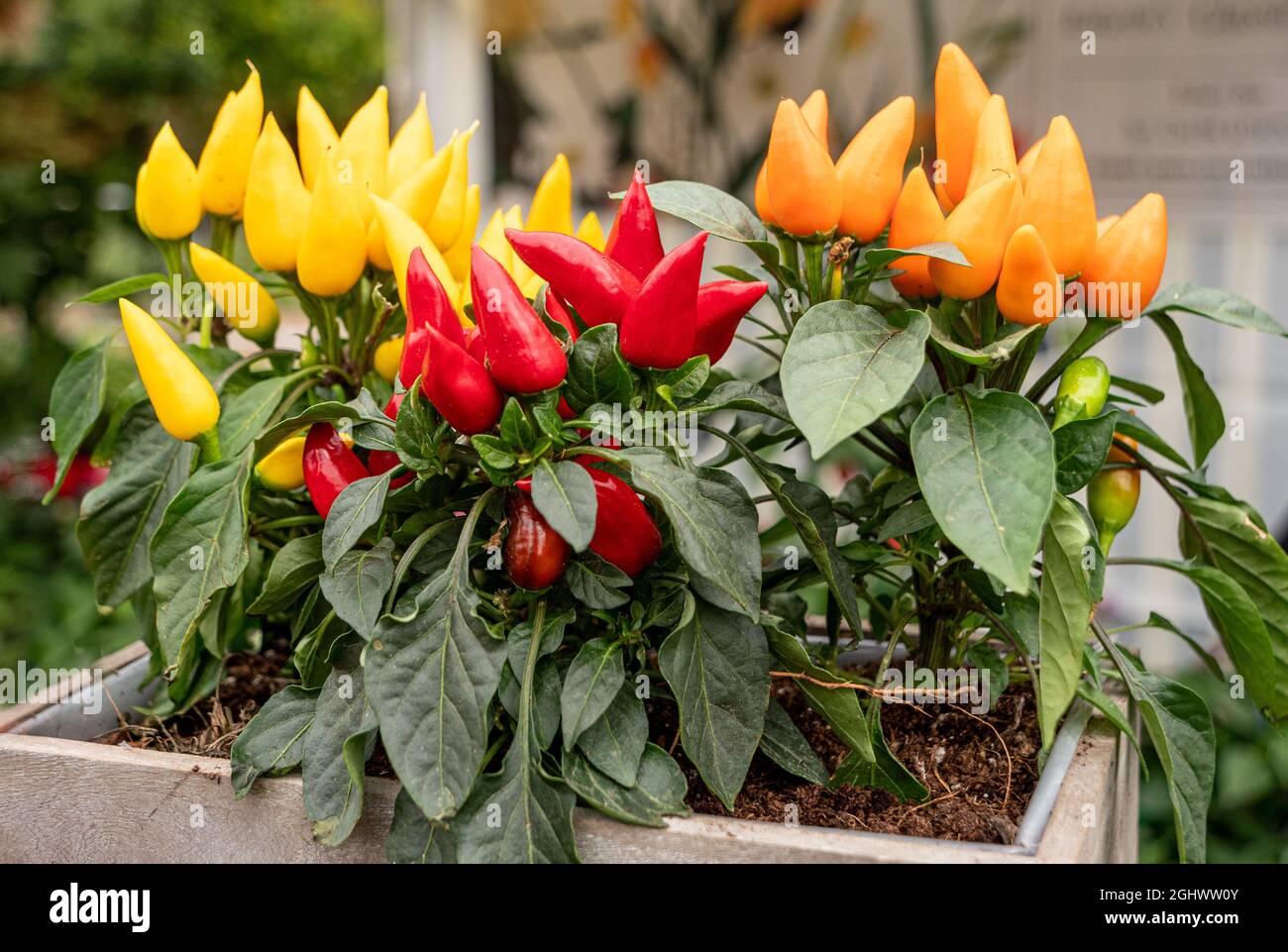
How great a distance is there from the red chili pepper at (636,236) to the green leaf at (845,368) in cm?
13

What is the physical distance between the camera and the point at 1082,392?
731 mm

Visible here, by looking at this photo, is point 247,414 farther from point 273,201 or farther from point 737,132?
point 737,132

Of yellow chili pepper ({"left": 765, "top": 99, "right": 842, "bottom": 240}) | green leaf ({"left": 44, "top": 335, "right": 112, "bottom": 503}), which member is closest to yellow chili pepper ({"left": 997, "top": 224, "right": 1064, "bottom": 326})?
yellow chili pepper ({"left": 765, "top": 99, "right": 842, "bottom": 240})

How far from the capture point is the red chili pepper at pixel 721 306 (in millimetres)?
704

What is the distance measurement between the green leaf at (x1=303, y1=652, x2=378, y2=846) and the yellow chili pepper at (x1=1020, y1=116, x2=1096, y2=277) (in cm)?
47

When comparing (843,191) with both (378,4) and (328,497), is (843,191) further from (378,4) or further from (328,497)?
(378,4)

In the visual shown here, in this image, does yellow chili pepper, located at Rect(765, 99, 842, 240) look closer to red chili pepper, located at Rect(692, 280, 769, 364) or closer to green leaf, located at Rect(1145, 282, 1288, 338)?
red chili pepper, located at Rect(692, 280, 769, 364)

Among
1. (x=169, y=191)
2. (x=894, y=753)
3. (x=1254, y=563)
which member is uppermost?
(x=169, y=191)

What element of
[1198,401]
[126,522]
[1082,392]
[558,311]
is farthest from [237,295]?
[1198,401]

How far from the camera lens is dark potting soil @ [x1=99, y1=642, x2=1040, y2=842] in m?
0.72

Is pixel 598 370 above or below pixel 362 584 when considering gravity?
above

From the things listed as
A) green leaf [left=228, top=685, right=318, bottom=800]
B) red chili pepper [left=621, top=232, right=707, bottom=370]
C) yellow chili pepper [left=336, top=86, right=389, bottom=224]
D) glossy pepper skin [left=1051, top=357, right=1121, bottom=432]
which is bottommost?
green leaf [left=228, top=685, right=318, bottom=800]

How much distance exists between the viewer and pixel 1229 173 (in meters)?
2.07

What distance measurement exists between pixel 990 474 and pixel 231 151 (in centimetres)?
61
